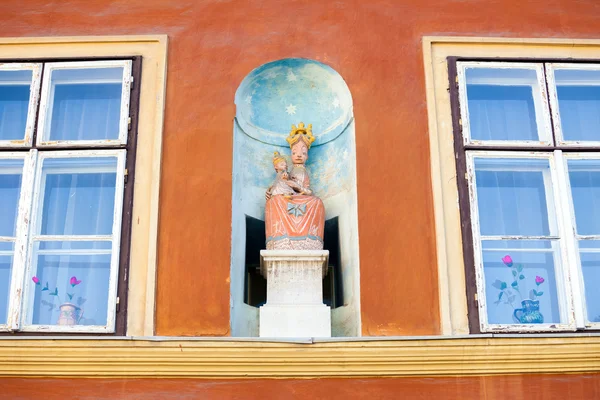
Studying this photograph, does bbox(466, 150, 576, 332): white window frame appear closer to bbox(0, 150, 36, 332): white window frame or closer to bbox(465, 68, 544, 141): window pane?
bbox(465, 68, 544, 141): window pane

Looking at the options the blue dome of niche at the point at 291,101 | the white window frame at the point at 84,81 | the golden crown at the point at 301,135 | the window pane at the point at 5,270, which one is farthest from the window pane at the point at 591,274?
the window pane at the point at 5,270

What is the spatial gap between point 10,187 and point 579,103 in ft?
12.5

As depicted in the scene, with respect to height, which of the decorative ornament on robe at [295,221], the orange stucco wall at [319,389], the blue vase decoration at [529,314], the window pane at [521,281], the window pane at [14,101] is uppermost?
the window pane at [14,101]

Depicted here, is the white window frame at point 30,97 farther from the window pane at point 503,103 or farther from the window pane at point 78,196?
the window pane at point 503,103

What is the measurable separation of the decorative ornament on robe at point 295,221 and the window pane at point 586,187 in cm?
164

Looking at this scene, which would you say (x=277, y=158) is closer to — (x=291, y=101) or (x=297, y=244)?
(x=291, y=101)

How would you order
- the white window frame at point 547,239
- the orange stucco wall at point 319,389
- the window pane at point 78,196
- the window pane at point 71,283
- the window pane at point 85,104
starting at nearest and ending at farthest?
1. the orange stucco wall at point 319,389
2. the white window frame at point 547,239
3. the window pane at point 71,283
4. the window pane at point 78,196
5. the window pane at point 85,104

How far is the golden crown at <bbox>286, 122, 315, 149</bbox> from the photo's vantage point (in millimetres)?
6969

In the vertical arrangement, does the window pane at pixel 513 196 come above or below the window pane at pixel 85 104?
below

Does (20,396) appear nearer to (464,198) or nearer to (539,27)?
(464,198)

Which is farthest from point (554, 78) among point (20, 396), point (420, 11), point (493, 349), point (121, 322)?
point (20, 396)

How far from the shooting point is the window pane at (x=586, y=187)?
6.48 meters

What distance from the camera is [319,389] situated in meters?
5.82

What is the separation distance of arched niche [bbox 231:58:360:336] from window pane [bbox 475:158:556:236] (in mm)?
847
